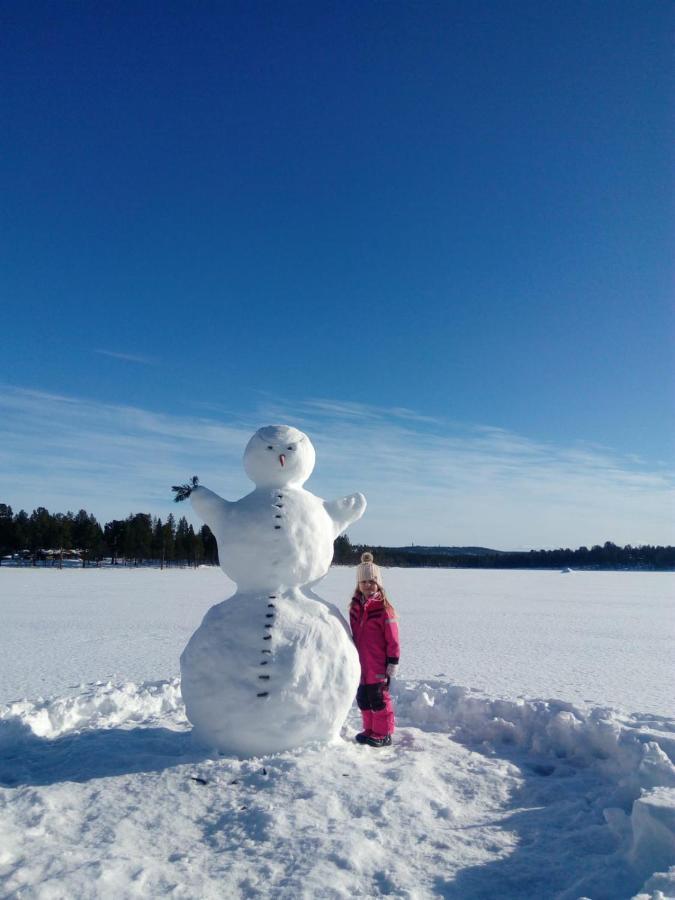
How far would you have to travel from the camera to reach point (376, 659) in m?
5.63

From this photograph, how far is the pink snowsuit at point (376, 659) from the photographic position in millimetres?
5590

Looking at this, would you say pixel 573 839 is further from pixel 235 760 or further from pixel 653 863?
pixel 235 760

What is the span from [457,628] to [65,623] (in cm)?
896

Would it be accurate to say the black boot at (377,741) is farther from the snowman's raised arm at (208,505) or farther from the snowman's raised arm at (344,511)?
the snowman's raised arm at (208,505)

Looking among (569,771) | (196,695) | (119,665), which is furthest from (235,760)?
(119,665)

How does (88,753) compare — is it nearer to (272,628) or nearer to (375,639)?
(272,628)

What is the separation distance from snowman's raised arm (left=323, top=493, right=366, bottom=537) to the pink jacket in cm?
67

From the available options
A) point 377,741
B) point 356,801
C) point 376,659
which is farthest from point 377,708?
point 356,801

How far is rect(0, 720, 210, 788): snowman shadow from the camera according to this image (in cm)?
462

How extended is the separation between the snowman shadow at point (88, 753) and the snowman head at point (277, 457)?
85.4 inches

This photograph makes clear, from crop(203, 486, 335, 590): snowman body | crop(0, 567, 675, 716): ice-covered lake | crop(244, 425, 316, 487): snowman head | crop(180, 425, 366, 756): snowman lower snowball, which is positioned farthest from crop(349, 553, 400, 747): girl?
crop(0, 567, 675, 716): ice-covered lake

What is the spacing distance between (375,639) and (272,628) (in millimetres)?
1139

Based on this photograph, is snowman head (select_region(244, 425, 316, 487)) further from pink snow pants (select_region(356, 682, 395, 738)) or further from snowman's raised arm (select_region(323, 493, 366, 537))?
pink snow pants (select_region(356, 682, 395, 738))

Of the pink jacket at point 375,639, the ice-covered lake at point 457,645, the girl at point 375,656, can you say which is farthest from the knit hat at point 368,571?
the ice-covered lake at point 457,645
